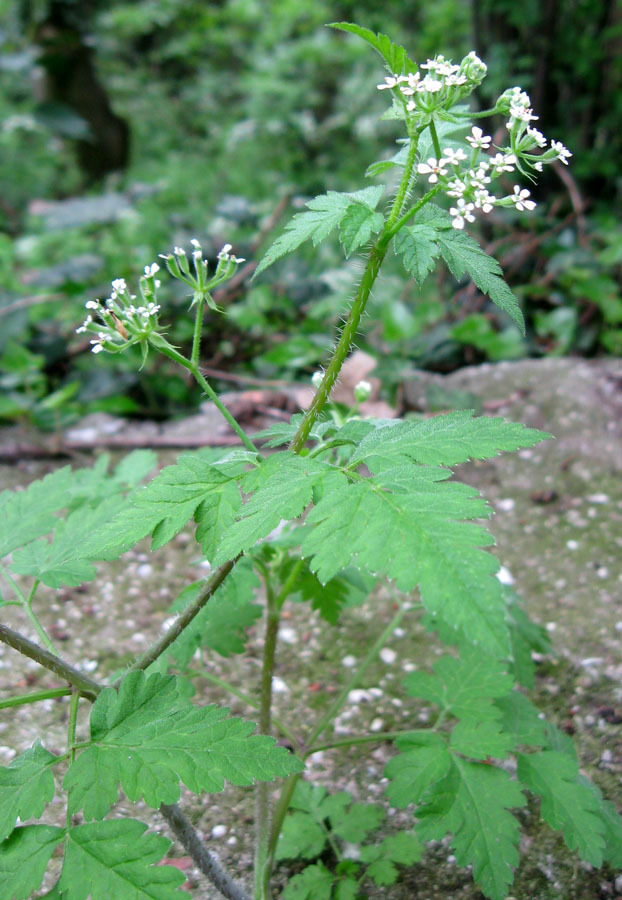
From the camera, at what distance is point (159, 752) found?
0.97 m

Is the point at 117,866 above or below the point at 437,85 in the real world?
below

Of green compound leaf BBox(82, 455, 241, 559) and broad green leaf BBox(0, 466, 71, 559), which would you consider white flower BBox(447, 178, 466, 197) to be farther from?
broad green leaf BBox(0, 466, 71, 559)

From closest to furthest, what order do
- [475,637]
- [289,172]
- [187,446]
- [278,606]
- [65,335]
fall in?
[475,637]
[278,606]
[187,446]
[65,335]
[289,172]

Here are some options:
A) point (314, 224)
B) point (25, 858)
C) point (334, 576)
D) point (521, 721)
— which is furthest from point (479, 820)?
point (314, 224)

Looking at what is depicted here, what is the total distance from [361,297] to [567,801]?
3.08ft

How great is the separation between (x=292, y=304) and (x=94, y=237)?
8.99 ft

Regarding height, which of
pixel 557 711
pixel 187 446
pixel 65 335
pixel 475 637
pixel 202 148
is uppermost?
pixel 202 148

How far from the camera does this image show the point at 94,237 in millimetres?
5777

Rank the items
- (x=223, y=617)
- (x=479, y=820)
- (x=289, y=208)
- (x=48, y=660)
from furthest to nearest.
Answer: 1. (x=289, y=208)
2. (x=223, y=617)
3. (x=479, y=820)
4. (x=48, y=660)

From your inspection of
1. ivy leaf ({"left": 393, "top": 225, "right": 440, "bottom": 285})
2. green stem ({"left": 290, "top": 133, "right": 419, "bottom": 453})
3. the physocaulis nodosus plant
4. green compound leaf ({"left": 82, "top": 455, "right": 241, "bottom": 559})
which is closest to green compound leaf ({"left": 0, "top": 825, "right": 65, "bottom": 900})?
the physocaulis nodosus plant

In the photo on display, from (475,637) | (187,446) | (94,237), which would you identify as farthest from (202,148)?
(475,637)

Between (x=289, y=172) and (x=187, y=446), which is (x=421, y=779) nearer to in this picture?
(x=187, y=446)

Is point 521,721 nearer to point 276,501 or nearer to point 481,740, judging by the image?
point 481,740

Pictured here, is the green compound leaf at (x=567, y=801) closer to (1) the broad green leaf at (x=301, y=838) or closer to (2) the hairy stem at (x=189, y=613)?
(1) the broad green leaf at (x=301, y=838)
